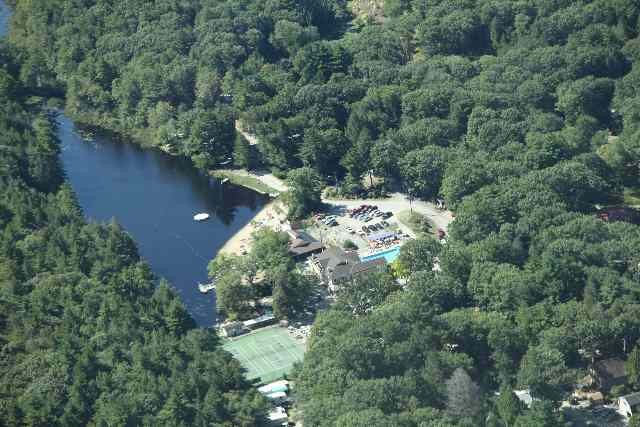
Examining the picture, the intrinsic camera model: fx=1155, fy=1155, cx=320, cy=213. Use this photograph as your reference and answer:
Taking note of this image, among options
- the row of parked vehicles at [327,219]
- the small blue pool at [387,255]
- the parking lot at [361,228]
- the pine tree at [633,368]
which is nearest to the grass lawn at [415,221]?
the parking lot at [361,228]

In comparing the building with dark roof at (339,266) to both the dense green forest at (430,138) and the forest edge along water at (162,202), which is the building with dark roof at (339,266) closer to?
the dense green forest at (430,138)

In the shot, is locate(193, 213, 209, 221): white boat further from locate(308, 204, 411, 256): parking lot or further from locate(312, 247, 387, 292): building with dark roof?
locate(312, 247, 387, 292): building with dark roof

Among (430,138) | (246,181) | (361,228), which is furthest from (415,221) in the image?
(246,181)

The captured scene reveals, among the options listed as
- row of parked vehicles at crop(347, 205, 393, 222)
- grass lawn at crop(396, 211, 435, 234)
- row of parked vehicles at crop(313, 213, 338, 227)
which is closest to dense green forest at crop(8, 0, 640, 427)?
grass lawn at crop(396, 211, 435, 234)

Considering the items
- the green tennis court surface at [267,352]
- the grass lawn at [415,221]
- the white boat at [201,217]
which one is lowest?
the white boat at [201,217]

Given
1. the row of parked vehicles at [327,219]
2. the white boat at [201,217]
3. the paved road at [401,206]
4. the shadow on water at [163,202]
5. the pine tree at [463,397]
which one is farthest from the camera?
the white boat at [201,217]

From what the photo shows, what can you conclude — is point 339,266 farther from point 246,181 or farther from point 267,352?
point 246,181
